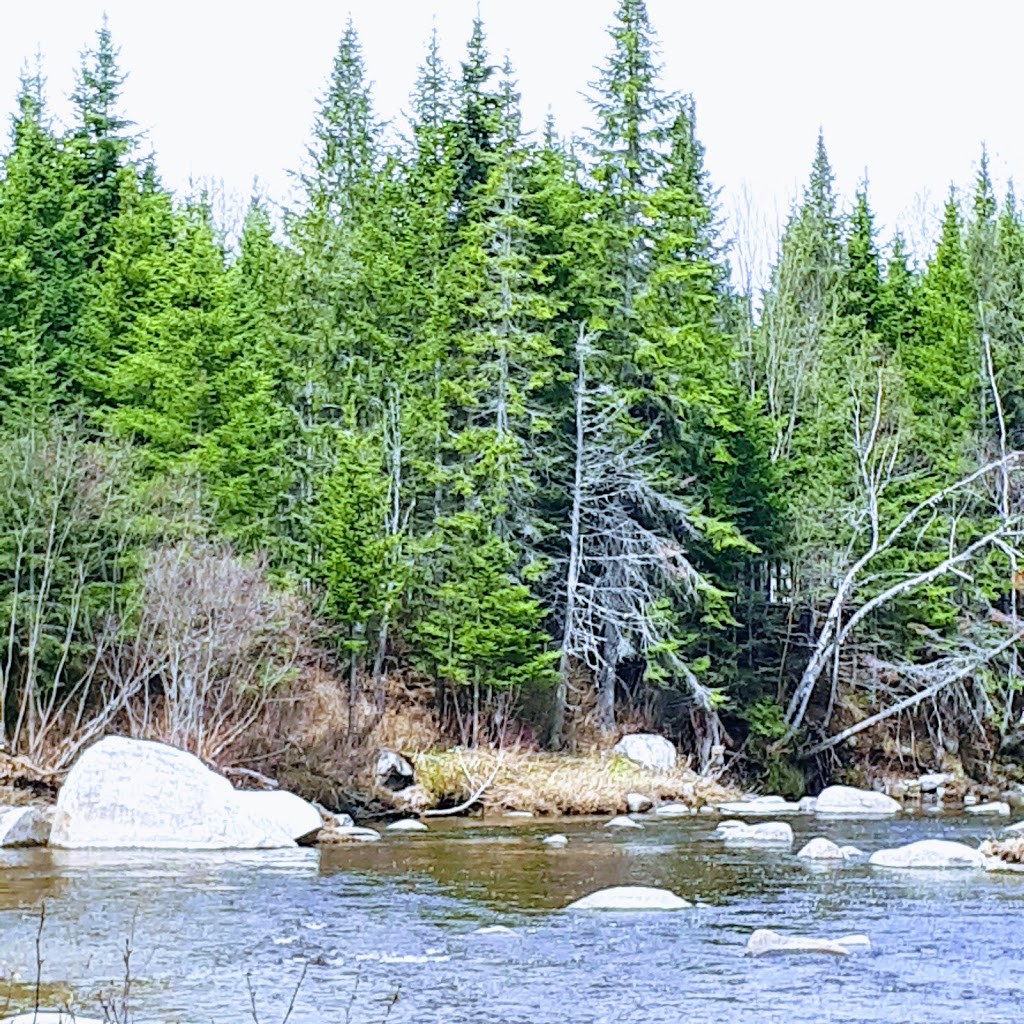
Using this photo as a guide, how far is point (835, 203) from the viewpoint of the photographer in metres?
55.2

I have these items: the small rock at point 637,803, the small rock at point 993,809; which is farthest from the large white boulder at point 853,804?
the small rock at point 637,803

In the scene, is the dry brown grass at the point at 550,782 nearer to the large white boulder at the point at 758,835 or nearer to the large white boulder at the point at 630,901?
the large white boulder at the point at 758,835

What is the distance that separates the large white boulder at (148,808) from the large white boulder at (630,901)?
235 inches

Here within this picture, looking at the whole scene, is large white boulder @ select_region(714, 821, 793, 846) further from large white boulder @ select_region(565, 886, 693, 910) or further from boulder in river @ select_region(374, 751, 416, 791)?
large white boulder @ select_region(565, 886, 693, 910)

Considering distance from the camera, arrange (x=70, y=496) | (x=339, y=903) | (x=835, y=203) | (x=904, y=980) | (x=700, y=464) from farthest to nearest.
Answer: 1. (x=835, y=203)
2. (x=700, y=464)
3. (x=70, y=496)
4. (x=339, y=903)
5. (x=904, y=980)

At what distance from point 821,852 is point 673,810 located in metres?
8.09

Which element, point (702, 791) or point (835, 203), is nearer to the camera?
point (702, 791)

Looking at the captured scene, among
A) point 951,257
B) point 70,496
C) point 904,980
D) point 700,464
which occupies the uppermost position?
point 951,257

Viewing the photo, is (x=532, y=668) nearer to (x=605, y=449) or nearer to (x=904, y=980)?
(x=605, y=449)

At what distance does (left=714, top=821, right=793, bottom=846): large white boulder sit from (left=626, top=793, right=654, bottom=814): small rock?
Result: 15.6ft

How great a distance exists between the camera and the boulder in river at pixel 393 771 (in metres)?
26.8

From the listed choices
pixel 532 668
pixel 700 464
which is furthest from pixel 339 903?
pixel 700 464

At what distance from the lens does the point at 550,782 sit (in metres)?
28.9

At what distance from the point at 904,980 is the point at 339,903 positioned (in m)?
6.24
